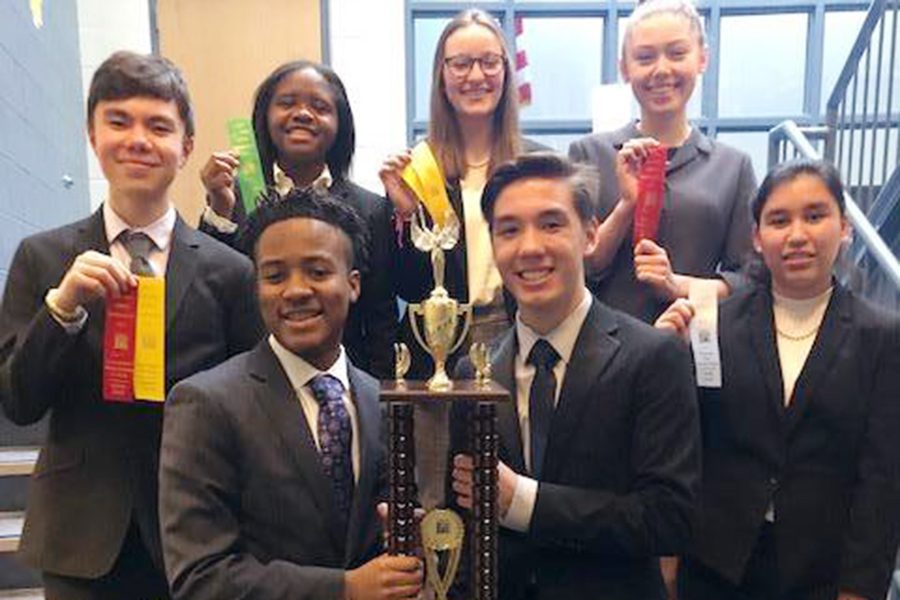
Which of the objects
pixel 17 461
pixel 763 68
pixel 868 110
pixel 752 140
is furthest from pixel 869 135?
pixel 17 461

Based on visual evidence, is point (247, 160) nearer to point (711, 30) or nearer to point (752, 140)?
point (711, 30)

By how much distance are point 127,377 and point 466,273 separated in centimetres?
79

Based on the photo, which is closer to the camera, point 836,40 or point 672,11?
point 672,11

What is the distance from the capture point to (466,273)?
180 cm

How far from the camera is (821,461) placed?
4.86 feet

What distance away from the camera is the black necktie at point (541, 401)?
4.26ft

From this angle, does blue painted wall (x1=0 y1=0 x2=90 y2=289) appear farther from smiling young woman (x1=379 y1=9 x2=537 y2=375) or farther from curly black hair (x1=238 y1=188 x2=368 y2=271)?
curly black hair (x1=238 y1=188 x2=368 y2=271)

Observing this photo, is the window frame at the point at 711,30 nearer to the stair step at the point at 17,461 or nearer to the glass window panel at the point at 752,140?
the glass window panel at the point at 752,140

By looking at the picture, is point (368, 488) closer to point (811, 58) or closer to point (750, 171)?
point (750, 171)

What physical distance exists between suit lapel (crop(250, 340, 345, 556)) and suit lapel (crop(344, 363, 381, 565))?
0.08ft

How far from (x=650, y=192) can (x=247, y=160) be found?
86 centimetres

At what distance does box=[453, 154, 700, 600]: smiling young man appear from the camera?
1.25 meters

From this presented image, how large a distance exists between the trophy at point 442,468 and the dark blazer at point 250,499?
0.09 meters

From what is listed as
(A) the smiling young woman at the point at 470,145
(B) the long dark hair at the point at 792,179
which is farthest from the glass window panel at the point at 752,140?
(B) the long dark hair at the point at 792,179
